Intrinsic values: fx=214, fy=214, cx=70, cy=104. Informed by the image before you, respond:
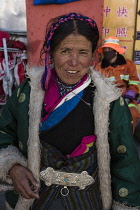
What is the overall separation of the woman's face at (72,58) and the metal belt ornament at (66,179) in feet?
1.82

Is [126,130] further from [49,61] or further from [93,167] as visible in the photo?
[49,61]

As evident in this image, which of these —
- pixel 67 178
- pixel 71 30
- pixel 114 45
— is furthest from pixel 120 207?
pixel 114 45

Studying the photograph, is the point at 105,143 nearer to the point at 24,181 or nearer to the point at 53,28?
the point at 24,181

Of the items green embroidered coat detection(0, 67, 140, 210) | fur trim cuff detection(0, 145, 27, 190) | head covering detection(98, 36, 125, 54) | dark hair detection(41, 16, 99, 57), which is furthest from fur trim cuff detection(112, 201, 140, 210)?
head covering detection(98, 36, 125, 54)

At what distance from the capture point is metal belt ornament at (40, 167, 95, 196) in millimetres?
1263

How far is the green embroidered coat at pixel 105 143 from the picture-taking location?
4.18ft

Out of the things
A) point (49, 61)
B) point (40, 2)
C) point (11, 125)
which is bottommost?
point (11, 125)

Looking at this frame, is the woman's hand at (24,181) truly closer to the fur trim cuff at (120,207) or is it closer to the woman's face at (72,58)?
the fur trim cuff at (120,207)

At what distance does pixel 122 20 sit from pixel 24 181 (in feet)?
15.3

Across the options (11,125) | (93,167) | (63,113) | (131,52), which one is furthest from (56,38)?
(131,52)

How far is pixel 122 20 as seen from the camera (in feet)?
16.2

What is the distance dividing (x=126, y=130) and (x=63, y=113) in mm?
387

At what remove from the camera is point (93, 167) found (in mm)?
1341

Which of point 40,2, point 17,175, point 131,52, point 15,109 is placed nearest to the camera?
point 17,175
